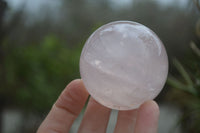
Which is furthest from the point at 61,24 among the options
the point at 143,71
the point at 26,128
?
the point at 143,71

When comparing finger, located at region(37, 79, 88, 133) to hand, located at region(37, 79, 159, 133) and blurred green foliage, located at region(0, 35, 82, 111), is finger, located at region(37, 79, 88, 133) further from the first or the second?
blurred green foliage, located at region(0, 35, 82, 111)

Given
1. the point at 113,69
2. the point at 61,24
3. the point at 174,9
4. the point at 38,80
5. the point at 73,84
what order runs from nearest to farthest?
the point at 113,69
the point at 73,84
the point at 38,80
the point at 61,24
the point at 174,9

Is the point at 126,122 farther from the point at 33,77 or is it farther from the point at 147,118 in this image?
the point at 33,77

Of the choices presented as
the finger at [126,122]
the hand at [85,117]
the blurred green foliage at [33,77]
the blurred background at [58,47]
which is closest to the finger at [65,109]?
the hand at [85,117]

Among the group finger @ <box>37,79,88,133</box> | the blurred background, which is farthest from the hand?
the blurred background

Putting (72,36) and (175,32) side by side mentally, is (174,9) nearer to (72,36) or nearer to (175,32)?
(175,32)

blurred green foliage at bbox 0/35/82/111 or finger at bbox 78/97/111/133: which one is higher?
finger at bbox 78/97/111/133
